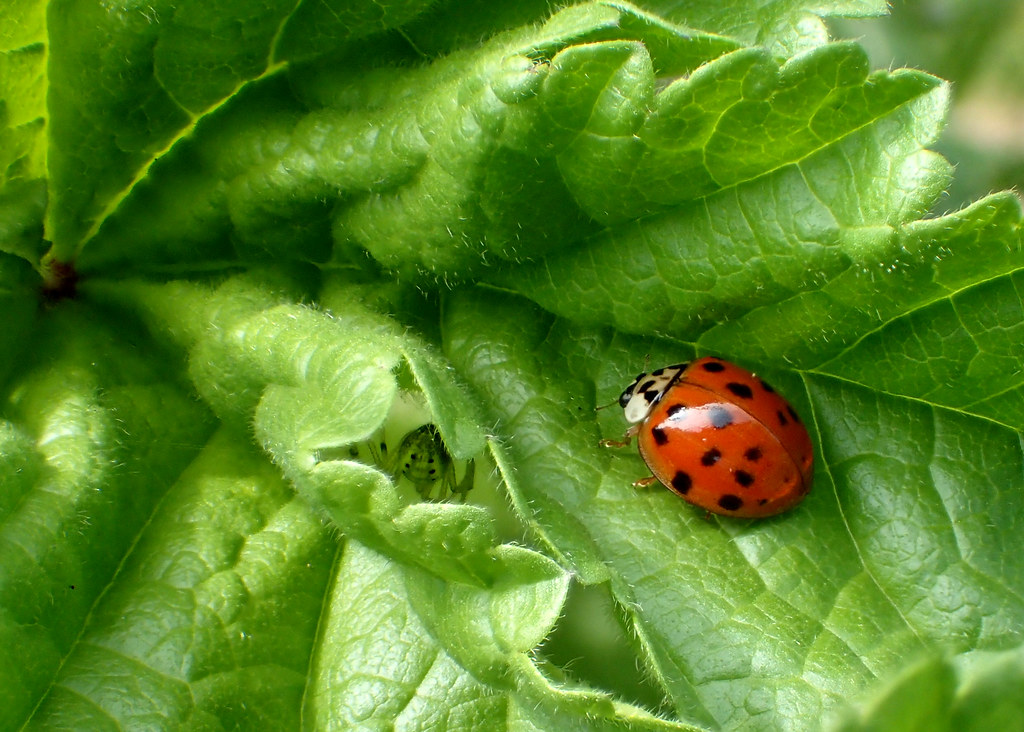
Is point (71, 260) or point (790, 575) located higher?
point (71, 260)

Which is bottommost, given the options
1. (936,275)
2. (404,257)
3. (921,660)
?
(921,660)

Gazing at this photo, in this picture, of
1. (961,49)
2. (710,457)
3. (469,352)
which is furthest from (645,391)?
(961,49)

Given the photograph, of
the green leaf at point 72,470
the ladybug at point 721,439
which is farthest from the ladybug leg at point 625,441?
the green leaf at point 72,470

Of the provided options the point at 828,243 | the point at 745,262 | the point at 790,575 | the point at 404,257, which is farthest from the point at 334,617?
the point at 828,243

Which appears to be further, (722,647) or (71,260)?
(71,260)

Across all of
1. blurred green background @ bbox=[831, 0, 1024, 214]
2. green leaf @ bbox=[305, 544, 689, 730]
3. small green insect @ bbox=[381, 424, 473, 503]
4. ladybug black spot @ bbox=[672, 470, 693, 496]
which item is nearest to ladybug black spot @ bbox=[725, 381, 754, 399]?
ladybug black spot @ bbox=[672, 470, 693, 496]

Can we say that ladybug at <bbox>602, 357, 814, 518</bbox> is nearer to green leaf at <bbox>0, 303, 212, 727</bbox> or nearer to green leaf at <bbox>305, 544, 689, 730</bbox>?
green leaf at <bbox>305, 544, 689, 730</bbox>

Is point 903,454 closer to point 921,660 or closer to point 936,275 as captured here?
point 936,275

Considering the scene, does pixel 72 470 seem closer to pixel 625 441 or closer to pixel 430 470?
pixel 430 470
